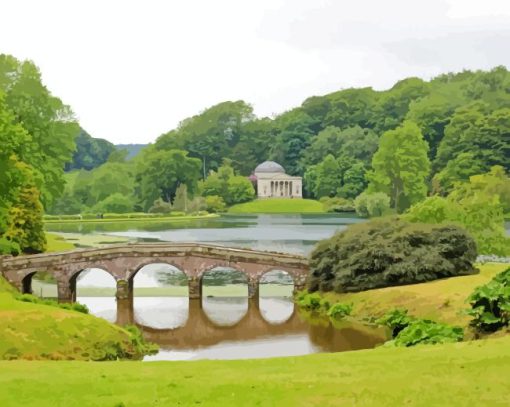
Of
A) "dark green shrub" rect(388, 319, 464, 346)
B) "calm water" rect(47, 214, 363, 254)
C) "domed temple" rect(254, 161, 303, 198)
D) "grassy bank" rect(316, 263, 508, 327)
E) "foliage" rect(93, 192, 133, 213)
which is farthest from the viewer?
"domed temple" rect(254, 161, 303, 198)

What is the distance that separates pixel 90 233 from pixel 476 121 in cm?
6543

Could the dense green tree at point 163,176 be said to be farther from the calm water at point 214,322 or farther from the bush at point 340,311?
the bush at point 340,311

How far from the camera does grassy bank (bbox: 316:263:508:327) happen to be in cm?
4025

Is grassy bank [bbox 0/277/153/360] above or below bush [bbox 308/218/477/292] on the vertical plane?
below

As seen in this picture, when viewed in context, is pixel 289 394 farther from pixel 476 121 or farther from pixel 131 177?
pixel 131 177

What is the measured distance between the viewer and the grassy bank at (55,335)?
30.5 meters

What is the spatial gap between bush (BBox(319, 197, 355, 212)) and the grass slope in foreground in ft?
6.06

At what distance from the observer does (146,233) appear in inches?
4026

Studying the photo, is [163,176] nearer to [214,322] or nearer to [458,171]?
[458,171]

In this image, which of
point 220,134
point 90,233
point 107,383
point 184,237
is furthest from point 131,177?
point 107,383

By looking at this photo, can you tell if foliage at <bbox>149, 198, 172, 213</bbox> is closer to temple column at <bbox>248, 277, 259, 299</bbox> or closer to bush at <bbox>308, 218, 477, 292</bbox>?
temple column at <bbox>248, 277, 259, 299</bbox>

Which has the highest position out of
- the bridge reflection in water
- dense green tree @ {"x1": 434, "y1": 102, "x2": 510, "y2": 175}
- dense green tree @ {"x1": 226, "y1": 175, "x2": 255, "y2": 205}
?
dense green tree @ {"x1": 434, "y1": 102, "x2": 510, "y2": 175}

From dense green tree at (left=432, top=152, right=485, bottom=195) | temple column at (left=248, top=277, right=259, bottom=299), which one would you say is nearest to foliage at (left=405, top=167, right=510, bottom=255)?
temple column at (left=248, top=277, right=259, bottom=299)

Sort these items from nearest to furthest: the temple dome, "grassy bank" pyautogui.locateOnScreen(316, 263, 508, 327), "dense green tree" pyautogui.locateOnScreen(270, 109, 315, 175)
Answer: "grassy bank" pyautogui.locateOnScreen(316, 263, 508, 327) → the temple dome → "dense green tree" pyautogui.locateOnScreen(270, 109, 315, 175)
